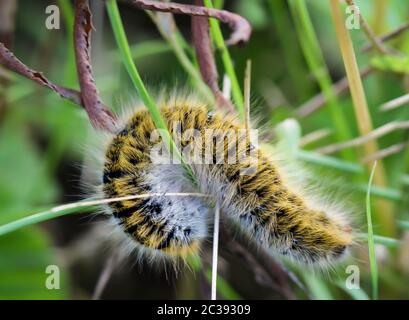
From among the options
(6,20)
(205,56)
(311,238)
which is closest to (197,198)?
(311,238)

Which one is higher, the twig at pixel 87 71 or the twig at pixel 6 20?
the twig at pixel 6 20

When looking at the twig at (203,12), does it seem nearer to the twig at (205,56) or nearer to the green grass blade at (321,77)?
→ the twig at (205,56)

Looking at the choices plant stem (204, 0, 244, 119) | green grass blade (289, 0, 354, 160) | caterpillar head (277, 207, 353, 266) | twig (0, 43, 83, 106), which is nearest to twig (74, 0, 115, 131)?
twig (0, 43, 83, 106)

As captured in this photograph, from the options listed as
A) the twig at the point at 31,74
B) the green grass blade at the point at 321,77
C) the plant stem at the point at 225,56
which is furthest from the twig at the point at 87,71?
the green grass blade at the point at 321,77

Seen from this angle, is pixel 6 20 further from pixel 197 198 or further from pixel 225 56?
pixel 197 198

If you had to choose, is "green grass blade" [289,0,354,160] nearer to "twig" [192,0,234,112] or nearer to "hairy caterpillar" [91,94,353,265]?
"twig" [192,0,234,112]
